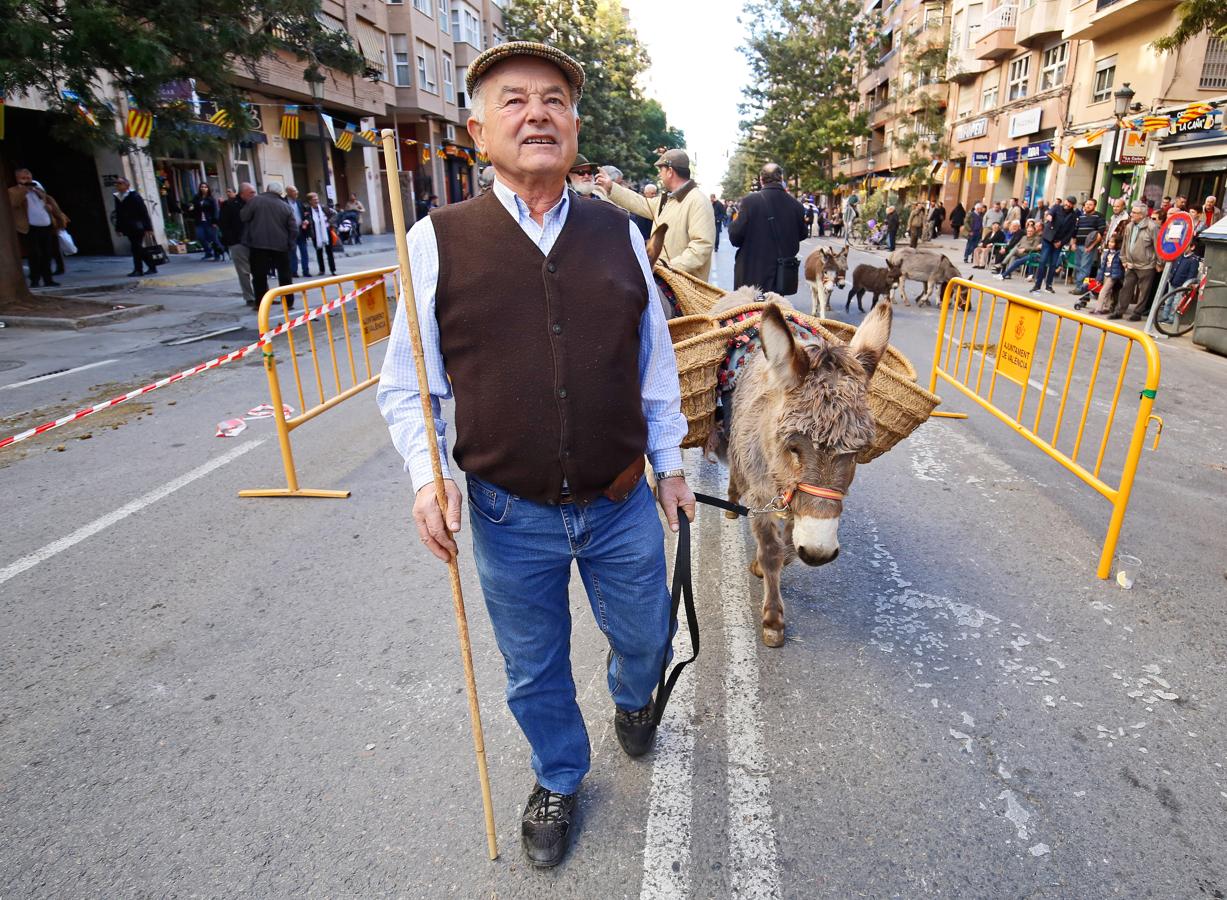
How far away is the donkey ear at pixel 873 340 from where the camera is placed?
9.85 ft

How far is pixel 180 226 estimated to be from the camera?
24.8 meters

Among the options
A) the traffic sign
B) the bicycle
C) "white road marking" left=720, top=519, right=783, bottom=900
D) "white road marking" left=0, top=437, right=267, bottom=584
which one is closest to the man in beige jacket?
"white road marking" left=720, top=519, right=783, bottom=900

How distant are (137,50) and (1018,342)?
12.1m

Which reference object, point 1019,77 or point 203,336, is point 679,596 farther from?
point 1019,77

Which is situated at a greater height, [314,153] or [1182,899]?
[314,153]

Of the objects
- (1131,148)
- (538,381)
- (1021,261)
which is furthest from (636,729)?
(1131,148)

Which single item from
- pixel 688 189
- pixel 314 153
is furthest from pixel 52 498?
pixel 314 153

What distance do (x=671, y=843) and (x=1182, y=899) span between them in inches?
62.3

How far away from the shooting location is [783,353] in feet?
9.20

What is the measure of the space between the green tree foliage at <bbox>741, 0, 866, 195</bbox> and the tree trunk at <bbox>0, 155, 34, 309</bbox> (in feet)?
136

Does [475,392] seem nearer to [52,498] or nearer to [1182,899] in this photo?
[1182,899]

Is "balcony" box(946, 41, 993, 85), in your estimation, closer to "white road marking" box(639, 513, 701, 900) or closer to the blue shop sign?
the blue shop sign

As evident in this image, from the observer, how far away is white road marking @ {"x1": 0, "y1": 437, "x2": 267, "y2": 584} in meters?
4.34

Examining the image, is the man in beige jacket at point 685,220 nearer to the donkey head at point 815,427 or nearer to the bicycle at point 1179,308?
the donkey head at point 815,427
